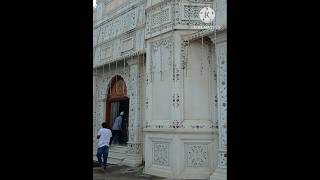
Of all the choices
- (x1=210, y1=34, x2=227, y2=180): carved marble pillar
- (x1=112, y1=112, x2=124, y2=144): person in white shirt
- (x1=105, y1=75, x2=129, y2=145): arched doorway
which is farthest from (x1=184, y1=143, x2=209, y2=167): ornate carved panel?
(x1=112, y1=112, x2=124, y2=144): person in white shirt

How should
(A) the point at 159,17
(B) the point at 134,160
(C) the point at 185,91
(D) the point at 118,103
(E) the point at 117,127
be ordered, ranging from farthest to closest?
(D) the point at 118,103
(E) the point at 117,127
(B) the point at 134,160
(A) the point at 159,17
(C) the point at 185,91

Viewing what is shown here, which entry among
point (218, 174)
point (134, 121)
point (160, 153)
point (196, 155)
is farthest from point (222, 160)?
point (134, 121)

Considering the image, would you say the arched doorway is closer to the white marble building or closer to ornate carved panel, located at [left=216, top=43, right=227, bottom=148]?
the white marble building

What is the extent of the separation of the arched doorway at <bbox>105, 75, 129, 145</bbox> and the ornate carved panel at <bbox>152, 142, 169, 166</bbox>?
2168mm

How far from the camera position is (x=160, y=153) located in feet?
23.1

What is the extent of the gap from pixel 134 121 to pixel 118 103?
1320mm

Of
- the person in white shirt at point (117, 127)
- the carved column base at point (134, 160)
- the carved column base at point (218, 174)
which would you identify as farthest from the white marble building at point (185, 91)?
the person in white shirt at point (117, 127)

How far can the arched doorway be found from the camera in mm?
9422

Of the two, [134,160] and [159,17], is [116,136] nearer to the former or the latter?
[134,160]

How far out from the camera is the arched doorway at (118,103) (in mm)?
9422
